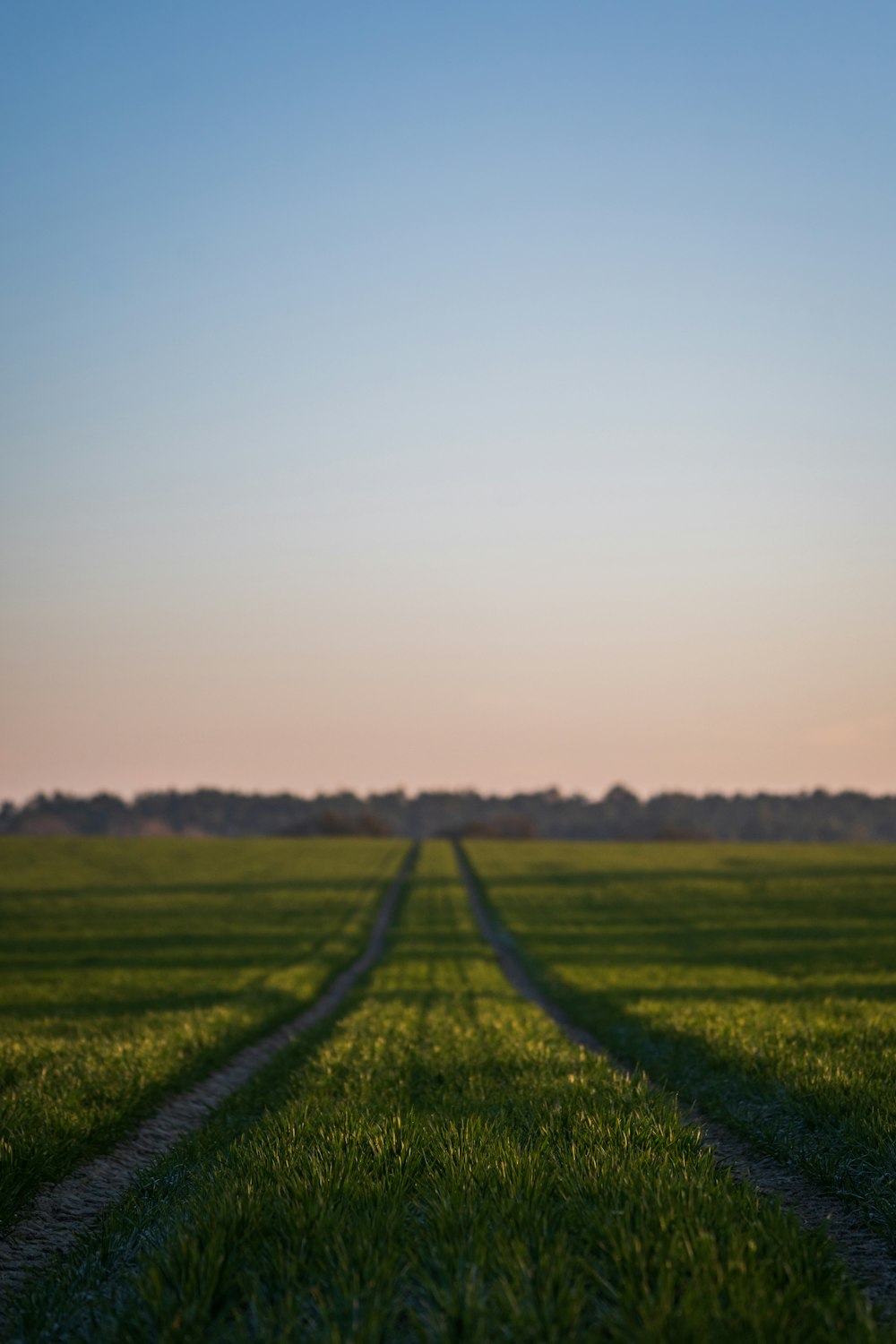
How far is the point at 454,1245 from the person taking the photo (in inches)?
199

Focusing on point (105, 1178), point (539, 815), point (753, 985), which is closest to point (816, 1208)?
point (105, 1178)

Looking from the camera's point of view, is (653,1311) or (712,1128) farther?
(712,1128)

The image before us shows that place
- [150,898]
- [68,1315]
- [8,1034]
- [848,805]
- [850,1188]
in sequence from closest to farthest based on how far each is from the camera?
[68,1315] → [850,1188] → [8,1034] → [150,898] → [848,805]

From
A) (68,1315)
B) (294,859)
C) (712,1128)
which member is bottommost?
(294,859)

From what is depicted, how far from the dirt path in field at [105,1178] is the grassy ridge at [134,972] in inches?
9.6

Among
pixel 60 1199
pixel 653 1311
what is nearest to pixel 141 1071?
pixel 60 1199

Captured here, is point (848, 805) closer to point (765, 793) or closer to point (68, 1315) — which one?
point (765, 793)

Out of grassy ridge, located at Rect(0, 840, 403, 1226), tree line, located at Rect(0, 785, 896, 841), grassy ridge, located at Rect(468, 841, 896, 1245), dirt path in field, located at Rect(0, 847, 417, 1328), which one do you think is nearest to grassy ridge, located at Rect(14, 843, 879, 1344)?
dirt path in field, located at Rect(0, 847, 417, 1328)

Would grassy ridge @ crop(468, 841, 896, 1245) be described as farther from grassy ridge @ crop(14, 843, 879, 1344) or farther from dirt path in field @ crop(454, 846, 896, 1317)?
grassy ridge @ crop(14, 843, 879, 1344)

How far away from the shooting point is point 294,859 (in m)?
83.8

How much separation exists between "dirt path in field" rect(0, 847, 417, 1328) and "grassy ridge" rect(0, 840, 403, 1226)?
24cm

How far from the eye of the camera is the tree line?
168 m

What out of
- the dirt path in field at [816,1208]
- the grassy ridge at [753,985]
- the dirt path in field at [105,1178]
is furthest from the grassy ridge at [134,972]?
the grassy ridge at [753,985]

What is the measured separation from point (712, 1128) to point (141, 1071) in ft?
29.0
